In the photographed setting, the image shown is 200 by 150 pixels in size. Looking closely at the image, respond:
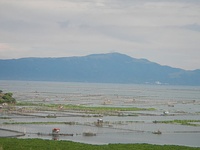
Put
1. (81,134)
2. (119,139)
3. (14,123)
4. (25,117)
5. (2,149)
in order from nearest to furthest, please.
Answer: (2,149)
(119,139)
(81,134)
(14,123)
(25,117)

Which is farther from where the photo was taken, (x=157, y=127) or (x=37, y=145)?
(x=157, y=127)

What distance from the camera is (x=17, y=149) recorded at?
32344 mm

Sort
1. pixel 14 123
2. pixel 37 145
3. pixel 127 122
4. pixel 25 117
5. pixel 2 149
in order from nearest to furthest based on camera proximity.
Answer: pixel 2 149
pixel 37 145
pixel 14 123
pixel 127 122
pixel 25 117

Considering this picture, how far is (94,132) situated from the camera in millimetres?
50812

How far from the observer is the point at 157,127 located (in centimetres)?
5831

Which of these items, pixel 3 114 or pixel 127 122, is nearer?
pixel 127 122

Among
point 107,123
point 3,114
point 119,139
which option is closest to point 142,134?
point 119,139

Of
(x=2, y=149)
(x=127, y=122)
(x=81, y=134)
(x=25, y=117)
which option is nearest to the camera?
(x=2, y=149)

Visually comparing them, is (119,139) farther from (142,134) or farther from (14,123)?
(14,123)

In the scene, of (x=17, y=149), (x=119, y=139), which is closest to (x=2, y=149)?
(x=17, y=149)

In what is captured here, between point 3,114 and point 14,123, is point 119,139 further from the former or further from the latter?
point 3,114

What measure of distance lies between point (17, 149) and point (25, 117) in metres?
34.8

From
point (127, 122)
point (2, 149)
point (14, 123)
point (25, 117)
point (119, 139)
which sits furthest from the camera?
point (25, 117)

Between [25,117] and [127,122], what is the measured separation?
17.0 m
